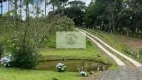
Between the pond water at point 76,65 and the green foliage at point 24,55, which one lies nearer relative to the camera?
the green foliage at point 24,55

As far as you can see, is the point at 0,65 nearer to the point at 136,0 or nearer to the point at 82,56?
the point at 82,56

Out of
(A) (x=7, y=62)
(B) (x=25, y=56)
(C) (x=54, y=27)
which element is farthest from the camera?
(C) (x=54, y=27)

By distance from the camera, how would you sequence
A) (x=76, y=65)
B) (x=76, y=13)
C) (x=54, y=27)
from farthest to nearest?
1. (x=76, y=13)
2. (x=54, y=27)
3. (x=76, y=65)

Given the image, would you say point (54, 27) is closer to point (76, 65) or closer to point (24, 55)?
point (76, 65)

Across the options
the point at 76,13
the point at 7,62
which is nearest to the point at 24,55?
the point at 7,62

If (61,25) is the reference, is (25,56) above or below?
below

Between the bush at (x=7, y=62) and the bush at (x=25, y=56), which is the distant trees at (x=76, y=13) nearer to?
the bush at (x=7, y=62)

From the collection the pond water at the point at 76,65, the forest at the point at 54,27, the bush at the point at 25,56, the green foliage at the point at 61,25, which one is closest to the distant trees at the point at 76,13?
the forest at the point at 54,27

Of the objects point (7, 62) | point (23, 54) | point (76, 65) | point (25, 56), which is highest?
point (23, 54)

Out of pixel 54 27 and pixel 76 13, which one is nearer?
pixel 54 27

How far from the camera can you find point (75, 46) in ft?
151

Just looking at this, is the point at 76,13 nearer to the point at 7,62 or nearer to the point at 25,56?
the point at 7,62

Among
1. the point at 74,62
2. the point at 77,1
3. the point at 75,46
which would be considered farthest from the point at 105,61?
the point at 77,1

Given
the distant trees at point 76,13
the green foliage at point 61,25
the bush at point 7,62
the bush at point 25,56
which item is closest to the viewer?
the bush at point 25,56
